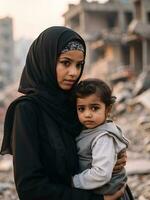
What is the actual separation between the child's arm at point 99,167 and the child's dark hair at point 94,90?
0.75 ft

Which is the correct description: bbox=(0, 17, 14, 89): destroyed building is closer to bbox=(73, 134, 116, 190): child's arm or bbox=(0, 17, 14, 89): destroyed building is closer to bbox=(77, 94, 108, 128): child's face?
bbox=(77, 94, 108, 128): child's face

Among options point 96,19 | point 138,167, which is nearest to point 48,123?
point 138,167

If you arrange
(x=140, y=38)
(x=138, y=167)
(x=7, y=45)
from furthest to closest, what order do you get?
(x=7, y=45)
(x=140, y=38)
(x=138, y=167)

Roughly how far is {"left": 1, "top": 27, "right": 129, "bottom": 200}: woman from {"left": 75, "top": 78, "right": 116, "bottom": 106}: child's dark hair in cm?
7

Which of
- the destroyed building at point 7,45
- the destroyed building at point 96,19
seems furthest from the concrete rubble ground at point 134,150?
the destroyed building at point 7,45

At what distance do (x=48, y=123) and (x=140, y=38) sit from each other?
2041cm

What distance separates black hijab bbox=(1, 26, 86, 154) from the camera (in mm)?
2168

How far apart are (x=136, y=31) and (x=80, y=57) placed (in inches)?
746

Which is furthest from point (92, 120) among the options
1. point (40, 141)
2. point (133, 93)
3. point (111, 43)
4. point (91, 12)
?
point (91, 12)

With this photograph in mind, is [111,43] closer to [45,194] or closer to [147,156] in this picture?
[147,156]

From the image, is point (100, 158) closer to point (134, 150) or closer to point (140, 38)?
point (134, 150)

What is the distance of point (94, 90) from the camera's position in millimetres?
2213

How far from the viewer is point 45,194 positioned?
6.62 ft

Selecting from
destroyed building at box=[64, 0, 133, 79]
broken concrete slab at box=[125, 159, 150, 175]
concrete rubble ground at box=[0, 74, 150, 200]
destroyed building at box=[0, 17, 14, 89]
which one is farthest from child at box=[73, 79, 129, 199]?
destroyed building at box=[0, 17, 14, 89]
